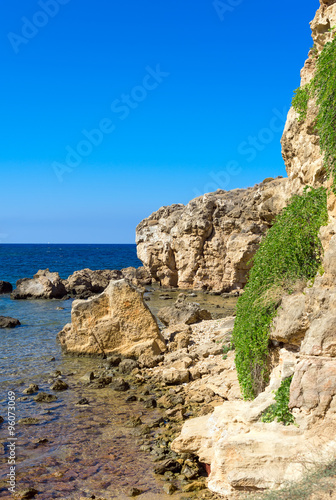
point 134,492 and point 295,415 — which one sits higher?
point 295,415

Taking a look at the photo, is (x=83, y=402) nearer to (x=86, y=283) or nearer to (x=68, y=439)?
(x=68, y=439)

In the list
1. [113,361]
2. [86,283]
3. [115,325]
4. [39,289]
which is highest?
[115,325]

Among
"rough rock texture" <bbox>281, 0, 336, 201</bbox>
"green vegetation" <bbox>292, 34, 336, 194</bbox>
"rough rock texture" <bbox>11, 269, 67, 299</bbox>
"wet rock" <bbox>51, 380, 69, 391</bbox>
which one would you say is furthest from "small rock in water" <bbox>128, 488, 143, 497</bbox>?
"rough rock texture" <bbox>11, 269, 67, 299</bbox>

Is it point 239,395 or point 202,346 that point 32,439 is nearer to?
point 239,395

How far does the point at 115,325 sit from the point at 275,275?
9406 millimetres

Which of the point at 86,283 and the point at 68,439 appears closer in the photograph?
the point at 68,439

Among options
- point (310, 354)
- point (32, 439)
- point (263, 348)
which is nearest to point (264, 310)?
point (263, 348)

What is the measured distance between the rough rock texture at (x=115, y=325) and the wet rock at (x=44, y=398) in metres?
4.33

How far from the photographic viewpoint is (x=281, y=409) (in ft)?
22.1

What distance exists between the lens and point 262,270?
9.80 m

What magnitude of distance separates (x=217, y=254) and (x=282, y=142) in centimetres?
2691

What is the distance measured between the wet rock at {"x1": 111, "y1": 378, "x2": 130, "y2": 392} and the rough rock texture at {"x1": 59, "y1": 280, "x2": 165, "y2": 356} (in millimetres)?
2589

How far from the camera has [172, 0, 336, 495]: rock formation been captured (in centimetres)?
614

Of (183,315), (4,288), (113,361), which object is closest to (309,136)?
(113,361)
